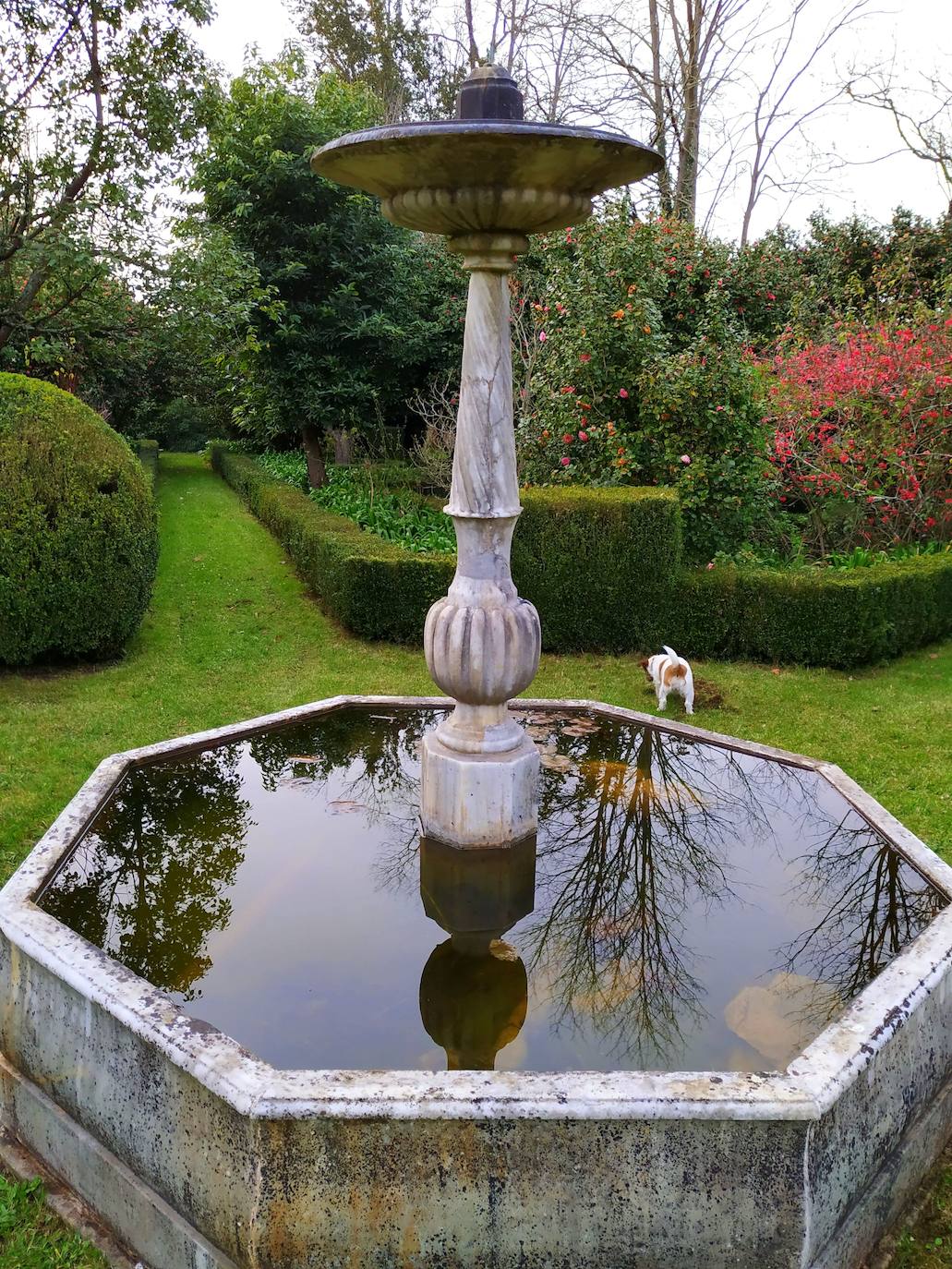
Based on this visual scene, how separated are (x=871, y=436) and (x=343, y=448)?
1011 cm

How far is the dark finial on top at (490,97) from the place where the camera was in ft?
10.1

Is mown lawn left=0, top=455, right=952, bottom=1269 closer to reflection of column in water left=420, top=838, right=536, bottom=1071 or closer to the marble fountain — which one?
the marble fountain

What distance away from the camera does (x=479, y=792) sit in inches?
148

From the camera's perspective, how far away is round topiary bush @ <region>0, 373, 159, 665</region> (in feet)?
23.5

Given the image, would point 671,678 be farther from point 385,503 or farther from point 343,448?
point 343,448

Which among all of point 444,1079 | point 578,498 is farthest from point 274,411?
point 444,1079

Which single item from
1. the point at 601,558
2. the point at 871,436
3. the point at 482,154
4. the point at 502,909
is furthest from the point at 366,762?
the point at 871,436

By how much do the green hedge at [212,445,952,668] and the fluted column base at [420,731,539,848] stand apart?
469cm

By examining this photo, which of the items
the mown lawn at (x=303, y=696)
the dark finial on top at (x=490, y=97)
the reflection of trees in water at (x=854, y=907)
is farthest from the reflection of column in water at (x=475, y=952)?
the dark finial on top at (x=490, y=97)

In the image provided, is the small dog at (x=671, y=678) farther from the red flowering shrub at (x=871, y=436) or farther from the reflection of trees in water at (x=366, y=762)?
the red flowering shrub at (x=871, y=436)

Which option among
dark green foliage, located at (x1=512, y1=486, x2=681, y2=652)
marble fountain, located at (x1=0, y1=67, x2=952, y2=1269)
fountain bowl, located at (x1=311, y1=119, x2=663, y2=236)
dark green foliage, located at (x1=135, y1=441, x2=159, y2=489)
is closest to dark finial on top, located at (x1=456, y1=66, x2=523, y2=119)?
marble fountain, located at (x1=0, y1=67, x2=952, y2=1269)

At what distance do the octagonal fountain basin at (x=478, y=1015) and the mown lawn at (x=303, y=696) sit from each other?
1.49 metres

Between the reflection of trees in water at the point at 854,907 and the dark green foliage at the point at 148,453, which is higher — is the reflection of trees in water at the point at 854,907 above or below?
below

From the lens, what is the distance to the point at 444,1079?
7.54ft
